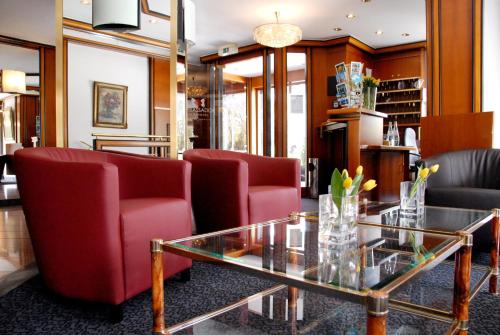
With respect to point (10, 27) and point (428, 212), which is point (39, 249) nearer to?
point (428, 212)

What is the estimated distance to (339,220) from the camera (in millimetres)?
1549

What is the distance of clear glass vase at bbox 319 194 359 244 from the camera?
1.54 m

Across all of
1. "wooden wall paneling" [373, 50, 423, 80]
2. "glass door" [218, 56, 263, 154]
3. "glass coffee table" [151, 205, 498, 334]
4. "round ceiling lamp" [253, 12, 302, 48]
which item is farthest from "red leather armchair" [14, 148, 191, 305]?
"wooden wall paneling" [373, 50, 423, 80]

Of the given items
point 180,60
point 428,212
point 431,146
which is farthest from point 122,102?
point 431,146

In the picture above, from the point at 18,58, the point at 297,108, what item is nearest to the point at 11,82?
the point at 18,58

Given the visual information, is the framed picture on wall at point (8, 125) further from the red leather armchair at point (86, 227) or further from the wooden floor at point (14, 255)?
the red leather armchair at point (86, 227)

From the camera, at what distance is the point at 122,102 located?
3.88 m

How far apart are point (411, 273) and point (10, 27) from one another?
310 inches

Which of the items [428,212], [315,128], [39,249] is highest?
[315,128]

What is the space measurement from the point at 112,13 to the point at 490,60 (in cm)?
374

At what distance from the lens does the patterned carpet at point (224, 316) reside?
1657 millimetres

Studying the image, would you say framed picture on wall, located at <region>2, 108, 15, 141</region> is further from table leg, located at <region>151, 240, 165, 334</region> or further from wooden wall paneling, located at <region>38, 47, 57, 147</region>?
table leg, located at <region>151, 240, 165, 334</region>

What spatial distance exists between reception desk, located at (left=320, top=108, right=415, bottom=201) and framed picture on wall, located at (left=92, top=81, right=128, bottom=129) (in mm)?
2374

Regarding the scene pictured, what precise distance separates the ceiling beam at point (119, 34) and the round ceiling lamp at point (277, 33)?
2.47m
